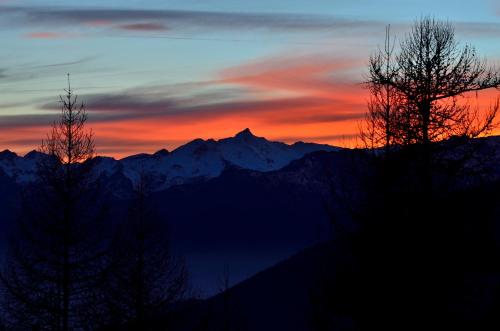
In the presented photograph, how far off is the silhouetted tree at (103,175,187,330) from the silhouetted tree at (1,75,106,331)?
880 mm

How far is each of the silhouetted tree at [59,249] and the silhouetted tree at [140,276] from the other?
0.88 m

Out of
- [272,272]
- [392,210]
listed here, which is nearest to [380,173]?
[392,210]

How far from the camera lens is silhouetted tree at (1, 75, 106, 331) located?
94.7ft

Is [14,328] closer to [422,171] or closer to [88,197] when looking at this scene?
[88,197]

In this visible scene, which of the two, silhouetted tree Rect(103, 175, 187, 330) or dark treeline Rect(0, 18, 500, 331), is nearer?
dark treeline Rect(0, 18, 500, 331)

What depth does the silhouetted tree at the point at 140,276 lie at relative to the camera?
30.6 m

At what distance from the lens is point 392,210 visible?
18.2 metres

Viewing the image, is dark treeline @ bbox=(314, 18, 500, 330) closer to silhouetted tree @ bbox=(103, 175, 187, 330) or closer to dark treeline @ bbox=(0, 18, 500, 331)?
dark treeline @ bbox=(0, 18, 500, 331)

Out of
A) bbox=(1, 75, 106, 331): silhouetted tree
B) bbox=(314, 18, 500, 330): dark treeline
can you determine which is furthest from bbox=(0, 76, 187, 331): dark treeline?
bbox=(314, 18, 500, 330): dark treeline

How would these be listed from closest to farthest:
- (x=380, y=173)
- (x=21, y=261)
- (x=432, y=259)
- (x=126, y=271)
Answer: (x=432, y=259)
(x=380, y=173)
(x=21, y=261)
(x=126, y=271)

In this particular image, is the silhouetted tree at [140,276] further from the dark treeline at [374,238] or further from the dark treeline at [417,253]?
the dark treeline at [417,253]

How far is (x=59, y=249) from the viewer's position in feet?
95.9

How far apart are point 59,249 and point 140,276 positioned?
3.25 metres

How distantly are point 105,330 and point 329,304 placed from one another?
48.5ft
